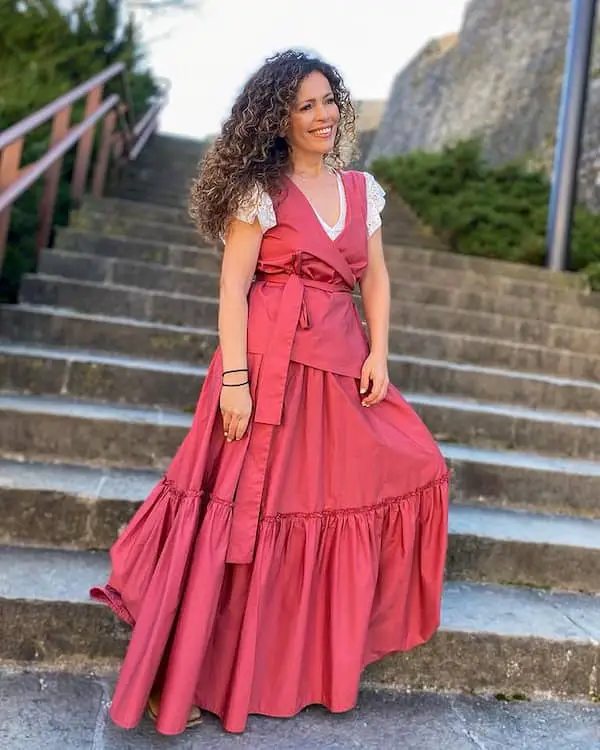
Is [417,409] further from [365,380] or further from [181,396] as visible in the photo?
[365,380]

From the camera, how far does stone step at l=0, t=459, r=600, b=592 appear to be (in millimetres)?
2398

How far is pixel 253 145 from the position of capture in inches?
73.0

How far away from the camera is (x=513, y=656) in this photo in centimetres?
214

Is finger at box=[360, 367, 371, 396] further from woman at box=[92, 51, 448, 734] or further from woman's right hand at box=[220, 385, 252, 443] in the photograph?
woman's right hand at box=[220, 385, 252, 443]

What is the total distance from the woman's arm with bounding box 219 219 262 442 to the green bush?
4507mm

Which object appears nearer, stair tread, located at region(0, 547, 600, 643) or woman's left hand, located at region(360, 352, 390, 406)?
woman's left hand, located at region(360, 352, 390, 406)

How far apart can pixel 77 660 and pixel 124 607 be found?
0.36m

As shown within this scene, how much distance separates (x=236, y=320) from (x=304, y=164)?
49 centimetres

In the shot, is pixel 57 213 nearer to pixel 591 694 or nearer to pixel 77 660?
pixel 77 660

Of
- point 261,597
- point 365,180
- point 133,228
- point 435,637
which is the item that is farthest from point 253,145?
point 133,228

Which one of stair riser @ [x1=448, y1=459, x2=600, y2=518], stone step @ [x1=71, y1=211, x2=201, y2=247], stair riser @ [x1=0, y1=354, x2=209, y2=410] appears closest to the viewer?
stair riser @ [x1=448, y1=459, x2=600, y2=518]

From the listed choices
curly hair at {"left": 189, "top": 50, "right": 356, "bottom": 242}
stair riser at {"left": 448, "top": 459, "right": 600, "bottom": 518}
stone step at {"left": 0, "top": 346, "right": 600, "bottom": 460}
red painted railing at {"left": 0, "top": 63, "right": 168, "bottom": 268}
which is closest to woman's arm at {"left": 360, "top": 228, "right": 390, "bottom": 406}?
curly hair at {"left": 189, "top": 50, "right": 356, "bottom": 242}

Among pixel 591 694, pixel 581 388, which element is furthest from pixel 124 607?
pixel 581 388

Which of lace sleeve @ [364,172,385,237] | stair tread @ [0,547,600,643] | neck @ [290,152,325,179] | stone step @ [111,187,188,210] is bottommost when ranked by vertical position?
stair tread @ [0,547,600,643]
